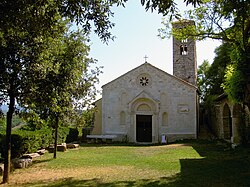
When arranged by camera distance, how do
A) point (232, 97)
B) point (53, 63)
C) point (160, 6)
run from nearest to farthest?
1. point (160, 6)
2. point (53, 63)
3. point (232, 97)

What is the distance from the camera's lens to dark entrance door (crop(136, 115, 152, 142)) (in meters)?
28.3

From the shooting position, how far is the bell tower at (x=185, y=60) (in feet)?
112

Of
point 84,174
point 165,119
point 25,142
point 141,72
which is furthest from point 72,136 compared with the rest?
point 84,174

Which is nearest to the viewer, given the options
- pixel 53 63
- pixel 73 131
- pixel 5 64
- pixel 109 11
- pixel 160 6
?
pixel 160 6

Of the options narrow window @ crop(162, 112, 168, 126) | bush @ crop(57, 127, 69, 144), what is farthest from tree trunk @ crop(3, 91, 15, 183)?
narrow window @ crop(162, 112, 168, 126)

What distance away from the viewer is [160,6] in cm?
547

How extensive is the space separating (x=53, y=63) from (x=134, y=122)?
20.1m

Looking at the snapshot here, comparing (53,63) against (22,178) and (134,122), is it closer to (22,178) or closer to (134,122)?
(22,178)

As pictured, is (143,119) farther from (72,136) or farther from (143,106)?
(72,136)

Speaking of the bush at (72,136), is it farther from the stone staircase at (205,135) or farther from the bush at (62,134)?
the stone staircase at (205,135)

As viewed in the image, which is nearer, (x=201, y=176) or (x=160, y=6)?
(x=160, y=6)

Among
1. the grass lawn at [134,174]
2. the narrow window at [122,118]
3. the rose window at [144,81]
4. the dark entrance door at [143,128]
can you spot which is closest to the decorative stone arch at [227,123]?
the dark entrance door at [143,128]

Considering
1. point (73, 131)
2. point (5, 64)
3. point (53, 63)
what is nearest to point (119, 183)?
point (53, 63)

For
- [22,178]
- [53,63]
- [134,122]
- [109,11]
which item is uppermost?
[109,11]
